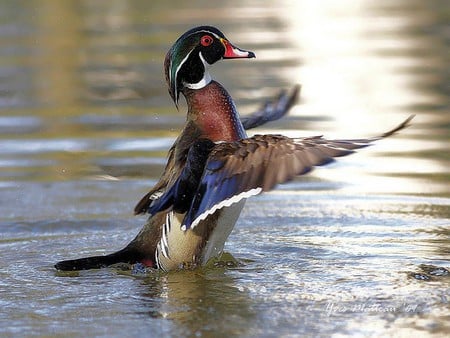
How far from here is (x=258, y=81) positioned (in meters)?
12.7

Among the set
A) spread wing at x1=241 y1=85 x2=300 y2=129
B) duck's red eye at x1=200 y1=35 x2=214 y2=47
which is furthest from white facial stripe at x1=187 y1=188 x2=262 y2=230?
spread wing at x1=241 y1=85 x2=300 y2=129

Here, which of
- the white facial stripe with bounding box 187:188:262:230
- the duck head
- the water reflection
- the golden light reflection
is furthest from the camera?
the golden light reflection

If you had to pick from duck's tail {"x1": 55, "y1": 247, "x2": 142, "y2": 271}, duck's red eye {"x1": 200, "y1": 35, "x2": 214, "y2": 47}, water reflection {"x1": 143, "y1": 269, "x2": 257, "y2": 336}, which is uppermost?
duck's red eye {"x1": 200, "y1": 35, "x2": 214, "y2": 47}

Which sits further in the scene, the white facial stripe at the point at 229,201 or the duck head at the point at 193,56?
the duck head at the point at 193,56

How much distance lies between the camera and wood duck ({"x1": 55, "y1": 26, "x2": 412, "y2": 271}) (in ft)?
19.5

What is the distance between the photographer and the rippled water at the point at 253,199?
576 cm

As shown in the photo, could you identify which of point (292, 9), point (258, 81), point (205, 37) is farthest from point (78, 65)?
point (205, 37)

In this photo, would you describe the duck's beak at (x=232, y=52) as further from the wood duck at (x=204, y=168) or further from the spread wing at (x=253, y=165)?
the spread wing at (x=253, y=165)

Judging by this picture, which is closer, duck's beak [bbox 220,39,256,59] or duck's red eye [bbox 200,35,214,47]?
duck's red eye [bbox 200,35,214,47]

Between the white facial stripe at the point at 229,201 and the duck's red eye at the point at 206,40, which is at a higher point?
the duck's red eye at the point at 206,40

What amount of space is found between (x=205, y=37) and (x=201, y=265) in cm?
135

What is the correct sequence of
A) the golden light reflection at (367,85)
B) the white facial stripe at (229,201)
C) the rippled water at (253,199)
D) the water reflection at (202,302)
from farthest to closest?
1. the golden light reflection at (367,85)
2. the white facial stripe at (229,201)
3. the rippled water at (253,199)
4. the water reflection at (202,302)

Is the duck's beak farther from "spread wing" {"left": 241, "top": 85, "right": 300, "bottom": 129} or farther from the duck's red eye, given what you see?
"spread wing" {"left": 241, "top": 85, "right": 300, "bottom": 129}

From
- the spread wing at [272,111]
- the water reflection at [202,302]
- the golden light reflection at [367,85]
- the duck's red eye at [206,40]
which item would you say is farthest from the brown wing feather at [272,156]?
the golden light reflection at [367,85]
